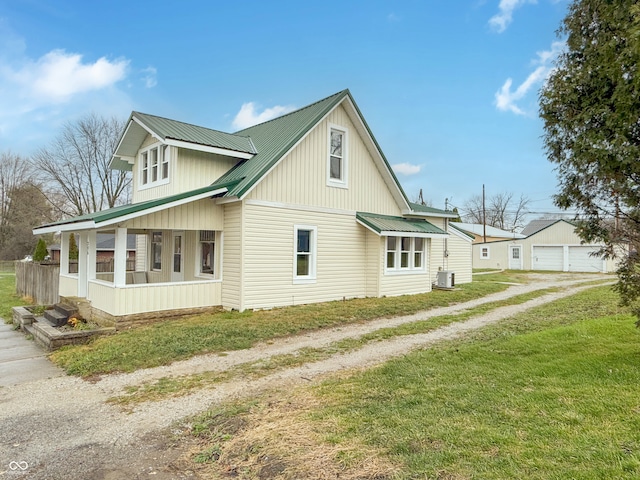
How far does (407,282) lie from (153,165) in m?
10.5

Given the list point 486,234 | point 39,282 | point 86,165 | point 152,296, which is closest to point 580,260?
point 486,234

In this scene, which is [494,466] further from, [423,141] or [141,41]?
[423,141]

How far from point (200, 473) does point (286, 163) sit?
33.0 feet

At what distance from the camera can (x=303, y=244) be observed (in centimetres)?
1311

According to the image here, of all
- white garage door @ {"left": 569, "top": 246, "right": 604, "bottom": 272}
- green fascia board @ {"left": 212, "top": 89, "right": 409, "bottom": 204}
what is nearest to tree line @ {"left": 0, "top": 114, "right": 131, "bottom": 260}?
green fascia board @ {"left": 212, "top": 89, "right": 409, "bottom": 204}

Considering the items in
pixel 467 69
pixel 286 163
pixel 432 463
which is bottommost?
pixel 432 463

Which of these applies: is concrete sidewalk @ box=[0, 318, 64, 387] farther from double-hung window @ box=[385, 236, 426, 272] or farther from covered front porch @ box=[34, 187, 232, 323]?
double-hung window @ box=[385, 236, 426, 272]

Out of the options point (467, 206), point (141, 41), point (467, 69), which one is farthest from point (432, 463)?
point (467, 206)

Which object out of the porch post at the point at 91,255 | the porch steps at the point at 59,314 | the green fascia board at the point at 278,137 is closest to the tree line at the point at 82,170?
the green fascia board at the point at 278,137

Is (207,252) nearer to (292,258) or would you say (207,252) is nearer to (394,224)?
(292,258)

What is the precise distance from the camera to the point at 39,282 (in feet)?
48.7

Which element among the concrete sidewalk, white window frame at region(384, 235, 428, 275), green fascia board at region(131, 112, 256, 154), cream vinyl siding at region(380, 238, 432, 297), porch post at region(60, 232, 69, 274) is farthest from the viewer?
white window frame at region(384, 235, 428, 275)

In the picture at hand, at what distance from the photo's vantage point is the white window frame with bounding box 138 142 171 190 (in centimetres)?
1255

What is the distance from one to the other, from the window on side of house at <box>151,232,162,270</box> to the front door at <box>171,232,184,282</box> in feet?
4.38
